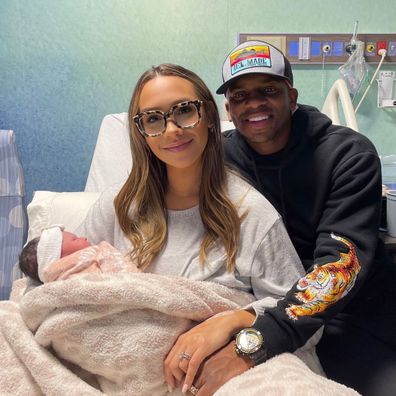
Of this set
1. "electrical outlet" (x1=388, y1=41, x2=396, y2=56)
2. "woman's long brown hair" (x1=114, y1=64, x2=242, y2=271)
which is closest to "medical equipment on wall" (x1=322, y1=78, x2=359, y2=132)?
"electrical outlet" (x1=388, y1=41, x2=396, y2=56)

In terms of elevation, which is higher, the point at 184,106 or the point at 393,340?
the point at 184,106

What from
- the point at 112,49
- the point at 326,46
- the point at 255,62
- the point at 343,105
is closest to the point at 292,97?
the point at 255,62

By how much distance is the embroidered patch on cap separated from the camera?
1299mm

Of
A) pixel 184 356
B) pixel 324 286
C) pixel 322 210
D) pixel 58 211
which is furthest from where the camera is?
pixel 58 211

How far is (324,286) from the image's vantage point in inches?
44.6

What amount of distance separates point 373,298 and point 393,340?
0.47 ft

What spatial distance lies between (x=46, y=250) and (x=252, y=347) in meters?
0.67

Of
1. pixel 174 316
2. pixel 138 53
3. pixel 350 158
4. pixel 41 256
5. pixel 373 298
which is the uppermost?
pixel 138 53

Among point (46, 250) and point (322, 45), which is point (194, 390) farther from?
point (322, 45)

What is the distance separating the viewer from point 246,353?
3.38 feet

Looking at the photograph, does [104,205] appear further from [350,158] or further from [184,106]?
[350,158]

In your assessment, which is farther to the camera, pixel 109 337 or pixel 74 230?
pixel 74 230

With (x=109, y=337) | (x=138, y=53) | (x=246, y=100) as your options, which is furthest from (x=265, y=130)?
(x=138, y=53)

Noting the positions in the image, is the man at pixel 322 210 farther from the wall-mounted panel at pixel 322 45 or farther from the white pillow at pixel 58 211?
the wall-mounted panel at pixel 322 45
